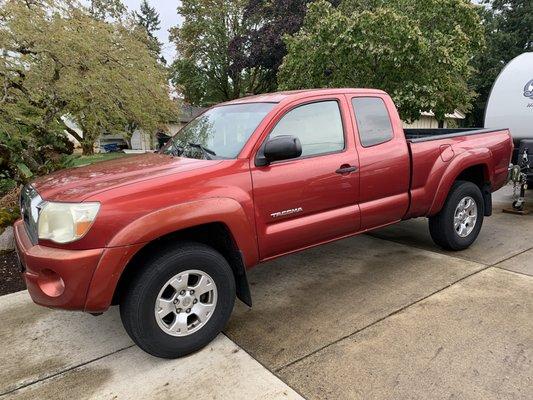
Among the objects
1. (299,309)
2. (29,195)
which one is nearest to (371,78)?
(299,309)

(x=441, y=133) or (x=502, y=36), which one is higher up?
(x=502, y=36)

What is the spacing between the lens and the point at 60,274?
8.29ft

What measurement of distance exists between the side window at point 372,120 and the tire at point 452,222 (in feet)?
3.86

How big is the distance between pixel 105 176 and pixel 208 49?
29.0 meters

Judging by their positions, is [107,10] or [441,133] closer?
[441,133]

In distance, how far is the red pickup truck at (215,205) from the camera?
2592mm

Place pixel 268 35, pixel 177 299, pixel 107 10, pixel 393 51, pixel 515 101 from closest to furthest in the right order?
1. pixel 177 299
2. pixel 515 101
3. pixel 393 51
4. pixel 107 10
5. pixel 268 35

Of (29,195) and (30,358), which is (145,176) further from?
(30,358)

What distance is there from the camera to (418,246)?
5.13 metres


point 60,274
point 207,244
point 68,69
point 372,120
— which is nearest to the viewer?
point 60,274

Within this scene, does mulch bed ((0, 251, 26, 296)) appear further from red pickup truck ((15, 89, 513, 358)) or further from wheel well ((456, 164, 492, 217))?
wheel well ((456, 164, 492, 217))

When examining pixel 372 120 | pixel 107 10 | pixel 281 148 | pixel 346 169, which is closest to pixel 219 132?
pixel 281 148

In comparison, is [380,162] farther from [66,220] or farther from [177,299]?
[66,220]

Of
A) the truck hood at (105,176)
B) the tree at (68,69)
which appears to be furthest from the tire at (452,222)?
the tree at (68,69)
